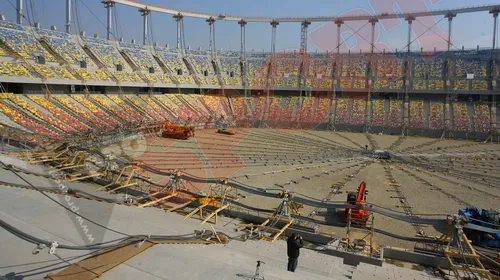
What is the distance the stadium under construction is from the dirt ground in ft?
0.43

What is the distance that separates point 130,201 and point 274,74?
123 feet

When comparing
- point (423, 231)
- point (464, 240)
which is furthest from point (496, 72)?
point (464, 240)

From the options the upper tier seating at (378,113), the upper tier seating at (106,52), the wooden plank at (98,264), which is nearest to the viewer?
the wooden plank at (98,264)

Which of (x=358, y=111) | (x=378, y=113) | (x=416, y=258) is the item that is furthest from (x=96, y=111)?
(x=378, y=113)

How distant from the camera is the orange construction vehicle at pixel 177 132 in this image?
28022 millimetres

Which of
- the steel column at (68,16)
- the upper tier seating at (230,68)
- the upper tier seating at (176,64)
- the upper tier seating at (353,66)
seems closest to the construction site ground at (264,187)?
the upper tier seating at (176,64)

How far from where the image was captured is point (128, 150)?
2291 centimetres

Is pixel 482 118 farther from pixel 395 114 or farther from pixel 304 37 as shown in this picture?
pixel 304 37

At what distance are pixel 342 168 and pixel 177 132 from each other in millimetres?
13497

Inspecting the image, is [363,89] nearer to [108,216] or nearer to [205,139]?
[205,139]

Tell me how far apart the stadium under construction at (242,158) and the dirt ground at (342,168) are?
0.43ft

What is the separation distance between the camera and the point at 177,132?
28234mm

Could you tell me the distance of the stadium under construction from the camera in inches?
231

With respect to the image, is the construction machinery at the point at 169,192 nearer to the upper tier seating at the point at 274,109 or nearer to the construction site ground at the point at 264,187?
the construction site ground at the point at 264,187
